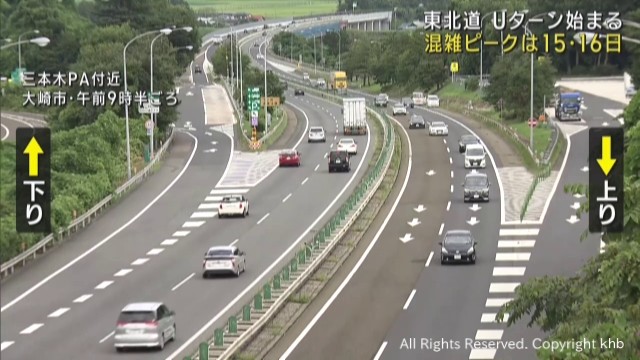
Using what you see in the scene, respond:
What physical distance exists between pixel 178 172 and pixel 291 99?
238 ft

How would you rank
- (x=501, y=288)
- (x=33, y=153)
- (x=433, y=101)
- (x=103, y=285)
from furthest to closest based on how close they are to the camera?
(x=433, y=101) < (x=501, y=288) < (x=103, y=285) < (x=33, y=153)

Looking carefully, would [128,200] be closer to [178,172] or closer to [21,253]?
[178,172]

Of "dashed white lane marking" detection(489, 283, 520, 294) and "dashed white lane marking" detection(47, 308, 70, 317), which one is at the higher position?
"dashed white lane marking" detection(47, 308, 70, 317)

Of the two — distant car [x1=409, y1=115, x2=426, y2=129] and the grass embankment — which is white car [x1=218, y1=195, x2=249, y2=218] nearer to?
the grass embankment

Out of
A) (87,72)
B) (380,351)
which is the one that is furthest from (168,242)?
(380,351)

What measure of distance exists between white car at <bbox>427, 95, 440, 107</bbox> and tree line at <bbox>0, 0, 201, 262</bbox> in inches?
1075

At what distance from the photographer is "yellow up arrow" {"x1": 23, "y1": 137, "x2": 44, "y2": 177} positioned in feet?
82.4

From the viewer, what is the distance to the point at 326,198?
74.4 m

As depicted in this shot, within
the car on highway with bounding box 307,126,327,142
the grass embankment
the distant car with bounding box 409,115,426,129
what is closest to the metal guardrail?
the grass embankment

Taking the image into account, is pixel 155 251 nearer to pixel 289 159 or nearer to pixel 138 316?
pixel 138 316

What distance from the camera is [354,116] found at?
108188 millimetres

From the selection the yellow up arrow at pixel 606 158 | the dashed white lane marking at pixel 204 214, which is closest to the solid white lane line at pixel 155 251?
the dashed white lane marking at pixel 204 214

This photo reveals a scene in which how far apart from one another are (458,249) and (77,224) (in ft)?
49.6

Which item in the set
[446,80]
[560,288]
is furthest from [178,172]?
[560,288]
